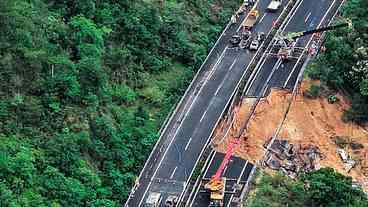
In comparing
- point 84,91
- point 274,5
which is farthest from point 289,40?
point 84,91

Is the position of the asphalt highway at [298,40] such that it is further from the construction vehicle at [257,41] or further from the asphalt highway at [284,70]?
the construction vehicle at [257,41]

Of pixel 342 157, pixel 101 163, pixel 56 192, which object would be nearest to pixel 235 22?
pixel 342 157

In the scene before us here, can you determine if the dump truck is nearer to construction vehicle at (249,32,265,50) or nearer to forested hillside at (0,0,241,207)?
construction vehicle at (249,32,265,50)

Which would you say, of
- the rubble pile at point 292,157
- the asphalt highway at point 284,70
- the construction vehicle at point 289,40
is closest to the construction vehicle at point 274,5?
the asphalt highway at point 284,70

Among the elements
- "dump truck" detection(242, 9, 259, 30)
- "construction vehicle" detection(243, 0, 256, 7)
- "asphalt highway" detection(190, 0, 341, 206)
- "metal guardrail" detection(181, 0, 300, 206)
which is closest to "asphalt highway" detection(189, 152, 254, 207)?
"asphalt highway" detection(190, 0, 341, 206)

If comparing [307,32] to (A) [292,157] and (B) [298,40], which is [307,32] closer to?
(B) [298,40]

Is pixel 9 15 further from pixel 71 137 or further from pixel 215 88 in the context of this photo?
pixel 215 88
